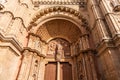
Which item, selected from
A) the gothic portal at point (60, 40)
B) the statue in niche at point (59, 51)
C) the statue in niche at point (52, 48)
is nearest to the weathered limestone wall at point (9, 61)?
the gothic portal at point (60, 40)

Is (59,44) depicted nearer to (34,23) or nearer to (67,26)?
(67,26)

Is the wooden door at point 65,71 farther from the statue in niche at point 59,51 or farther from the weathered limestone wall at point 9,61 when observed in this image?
the weathered limestone wall at point 9,61

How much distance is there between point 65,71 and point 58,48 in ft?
5.64

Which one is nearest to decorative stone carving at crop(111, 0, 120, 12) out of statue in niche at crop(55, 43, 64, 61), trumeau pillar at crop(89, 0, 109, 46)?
trumeau pillar at crop(89, 0, 109, 46)

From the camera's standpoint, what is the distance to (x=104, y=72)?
181 inches

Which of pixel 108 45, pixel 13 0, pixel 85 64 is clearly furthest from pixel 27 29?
pixel 108 45

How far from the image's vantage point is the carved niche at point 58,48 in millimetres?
6879

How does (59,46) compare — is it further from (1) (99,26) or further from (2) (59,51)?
(1) (99,26)

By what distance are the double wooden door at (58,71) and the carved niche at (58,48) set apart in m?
0.56

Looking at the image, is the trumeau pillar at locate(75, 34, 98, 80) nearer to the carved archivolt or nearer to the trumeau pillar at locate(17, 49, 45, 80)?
the carved archivolt

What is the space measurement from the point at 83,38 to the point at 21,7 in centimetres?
444

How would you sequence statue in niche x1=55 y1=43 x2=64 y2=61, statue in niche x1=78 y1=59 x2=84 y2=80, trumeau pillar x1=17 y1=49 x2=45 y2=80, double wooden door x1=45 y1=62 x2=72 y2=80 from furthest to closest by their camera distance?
statue in niche x1=55 y1=43 x2=64 y2=61 < double wooden door x1=45 y1=62 x2=72 y2=80 < statue in niche x1=78 y1=59 x2=84 y2=80 < trumeau pillar x1=17 y1=49 x2=45 y2=80

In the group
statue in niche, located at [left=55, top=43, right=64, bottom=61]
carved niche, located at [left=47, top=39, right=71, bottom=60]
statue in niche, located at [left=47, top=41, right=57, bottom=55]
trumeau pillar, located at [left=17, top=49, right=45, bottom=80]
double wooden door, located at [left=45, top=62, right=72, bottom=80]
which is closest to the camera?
trumeau pillar, located at [left=17, top=49, right=45, bottom=80]

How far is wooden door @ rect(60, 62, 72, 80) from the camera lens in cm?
607
